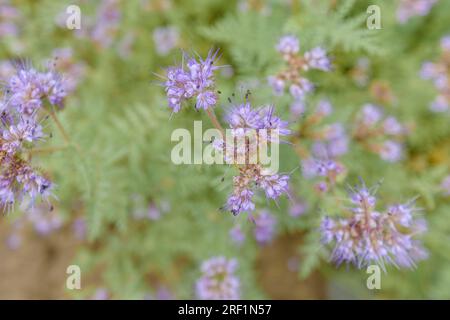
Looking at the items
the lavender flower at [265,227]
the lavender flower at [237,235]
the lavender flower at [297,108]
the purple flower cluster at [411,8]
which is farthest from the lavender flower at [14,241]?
the purple flower cluster at [411,8]

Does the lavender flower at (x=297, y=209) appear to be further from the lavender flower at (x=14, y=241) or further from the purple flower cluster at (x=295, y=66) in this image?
the lavender flower at (x=14, y=241)

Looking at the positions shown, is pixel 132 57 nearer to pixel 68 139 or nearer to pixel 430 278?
pixel 68 139

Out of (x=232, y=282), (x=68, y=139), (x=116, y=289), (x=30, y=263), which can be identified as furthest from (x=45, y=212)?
(x=232, y=282)

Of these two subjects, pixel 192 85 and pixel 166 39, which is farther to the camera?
pixel 166 39

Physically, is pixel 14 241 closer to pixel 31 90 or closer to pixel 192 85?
pixel 31 90

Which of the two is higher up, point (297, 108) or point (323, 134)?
point (297, 108)

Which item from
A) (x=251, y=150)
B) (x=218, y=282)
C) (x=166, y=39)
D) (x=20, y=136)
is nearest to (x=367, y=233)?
(x=251, y=150)

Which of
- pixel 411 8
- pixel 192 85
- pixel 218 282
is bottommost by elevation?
pixel 218 282
